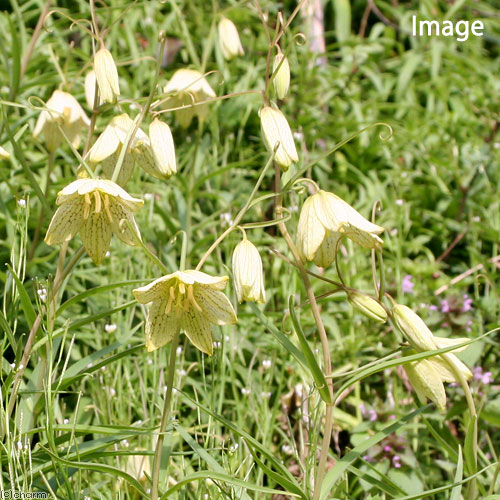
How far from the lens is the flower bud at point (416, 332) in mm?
1355

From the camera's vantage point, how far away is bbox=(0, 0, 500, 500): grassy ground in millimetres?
1543

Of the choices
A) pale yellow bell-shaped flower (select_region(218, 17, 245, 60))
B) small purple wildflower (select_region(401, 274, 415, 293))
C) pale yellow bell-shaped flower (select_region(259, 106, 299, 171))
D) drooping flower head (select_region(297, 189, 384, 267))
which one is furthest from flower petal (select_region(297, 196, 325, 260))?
small purple wildflower (select_region(401, 274, 415, 293))

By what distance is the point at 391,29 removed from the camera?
3912 mm

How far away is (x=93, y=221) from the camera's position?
150 centimetres

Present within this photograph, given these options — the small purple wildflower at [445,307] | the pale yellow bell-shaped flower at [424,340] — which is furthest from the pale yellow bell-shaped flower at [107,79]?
the small purple wildflower at [445,307]

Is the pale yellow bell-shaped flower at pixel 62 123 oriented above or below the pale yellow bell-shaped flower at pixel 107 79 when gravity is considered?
below

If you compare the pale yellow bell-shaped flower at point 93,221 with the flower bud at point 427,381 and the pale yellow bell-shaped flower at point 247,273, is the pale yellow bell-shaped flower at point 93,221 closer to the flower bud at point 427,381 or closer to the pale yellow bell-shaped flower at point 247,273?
the pale yellow bell-shaped flower at point 247,273

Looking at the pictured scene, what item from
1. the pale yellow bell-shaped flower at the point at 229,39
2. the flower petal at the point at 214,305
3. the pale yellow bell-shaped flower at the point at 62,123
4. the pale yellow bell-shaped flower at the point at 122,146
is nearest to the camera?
the flower petal at the point at 214,305

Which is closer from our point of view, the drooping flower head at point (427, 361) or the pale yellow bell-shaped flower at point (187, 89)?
the drooping flower head at point (427, 361)

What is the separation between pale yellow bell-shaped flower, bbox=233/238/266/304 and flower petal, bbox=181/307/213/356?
9cm

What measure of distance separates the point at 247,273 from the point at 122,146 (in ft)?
1.46

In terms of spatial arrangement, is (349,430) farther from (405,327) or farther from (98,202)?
(98,202)

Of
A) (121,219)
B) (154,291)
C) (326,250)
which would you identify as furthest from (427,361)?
(121,219)

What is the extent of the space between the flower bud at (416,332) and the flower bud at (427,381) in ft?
0.19
